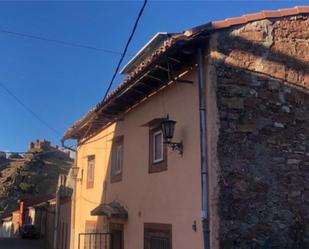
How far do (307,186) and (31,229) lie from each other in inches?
1382

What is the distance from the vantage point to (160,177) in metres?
9.97

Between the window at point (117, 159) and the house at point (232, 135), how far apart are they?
8.89 ft

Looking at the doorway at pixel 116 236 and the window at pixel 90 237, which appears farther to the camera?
the window at pixel 90 237

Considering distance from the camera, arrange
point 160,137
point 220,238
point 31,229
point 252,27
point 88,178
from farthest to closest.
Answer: point 31,229, point 88,178, point 160,137, point 252,27, point 220,238

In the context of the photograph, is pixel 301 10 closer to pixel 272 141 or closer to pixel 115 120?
pixel 272 141

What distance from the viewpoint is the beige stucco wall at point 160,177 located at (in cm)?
855

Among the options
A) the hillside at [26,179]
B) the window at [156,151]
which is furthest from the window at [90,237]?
the hillside at [26,179]

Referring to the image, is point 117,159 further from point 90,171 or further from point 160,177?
point 160,177

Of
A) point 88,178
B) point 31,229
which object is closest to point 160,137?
point 88,178

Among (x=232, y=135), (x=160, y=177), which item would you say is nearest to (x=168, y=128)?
(x=232, y=135)

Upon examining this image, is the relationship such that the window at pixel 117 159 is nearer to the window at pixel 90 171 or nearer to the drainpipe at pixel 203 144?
the window at pixel 90 171

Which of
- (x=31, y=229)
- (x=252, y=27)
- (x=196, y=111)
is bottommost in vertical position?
(x=31, y=229)

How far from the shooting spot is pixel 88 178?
1656cm

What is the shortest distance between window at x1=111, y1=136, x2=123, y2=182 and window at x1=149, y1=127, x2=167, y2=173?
8.16 feet
